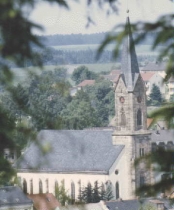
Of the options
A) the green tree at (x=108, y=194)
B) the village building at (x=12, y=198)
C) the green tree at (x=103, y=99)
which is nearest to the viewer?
the village building at (x=12, y=198)

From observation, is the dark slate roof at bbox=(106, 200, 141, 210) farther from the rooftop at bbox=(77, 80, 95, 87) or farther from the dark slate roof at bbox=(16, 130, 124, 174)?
the rooftop at bbox=(77, 80, 95, 87)

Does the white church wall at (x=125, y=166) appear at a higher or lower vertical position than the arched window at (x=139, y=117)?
lower

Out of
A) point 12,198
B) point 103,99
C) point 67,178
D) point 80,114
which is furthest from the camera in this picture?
point 103,99

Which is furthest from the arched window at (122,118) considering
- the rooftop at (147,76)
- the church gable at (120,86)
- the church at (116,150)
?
the rooftop at (147,76)

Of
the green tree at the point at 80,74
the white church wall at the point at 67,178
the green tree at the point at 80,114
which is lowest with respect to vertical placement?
the white church wall at the point at 67,178

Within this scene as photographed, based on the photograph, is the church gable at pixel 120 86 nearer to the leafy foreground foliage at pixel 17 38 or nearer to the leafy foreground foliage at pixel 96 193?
the leafy foreground foliage at pixel 96 193

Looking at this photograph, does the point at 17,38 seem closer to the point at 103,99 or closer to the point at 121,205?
the point at 121,205

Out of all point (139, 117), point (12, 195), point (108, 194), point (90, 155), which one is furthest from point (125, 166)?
point (12, 195)

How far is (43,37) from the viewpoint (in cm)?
481

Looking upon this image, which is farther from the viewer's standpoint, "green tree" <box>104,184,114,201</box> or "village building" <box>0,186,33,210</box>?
"green tree" <box>104,184,114,201</box>

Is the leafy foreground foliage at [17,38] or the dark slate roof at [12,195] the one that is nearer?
the leafy foreground foliage at [17,38]

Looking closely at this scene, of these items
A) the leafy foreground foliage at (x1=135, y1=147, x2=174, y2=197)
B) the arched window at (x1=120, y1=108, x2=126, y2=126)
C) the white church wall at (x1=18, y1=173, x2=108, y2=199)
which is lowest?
the white church wall at (x1=18, y1=173, x2=108, y2=199)

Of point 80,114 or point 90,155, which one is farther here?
point 80,114

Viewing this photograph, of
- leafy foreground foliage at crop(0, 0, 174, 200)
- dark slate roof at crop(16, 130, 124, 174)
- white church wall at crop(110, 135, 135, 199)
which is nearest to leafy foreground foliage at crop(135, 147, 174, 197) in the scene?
leafy foreground foliage at crop(0, 0, 174, 200)
